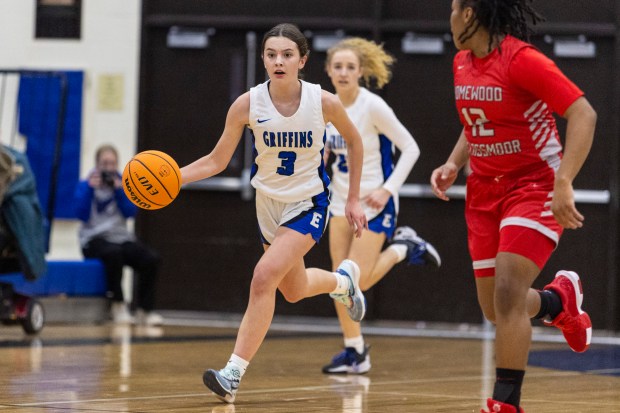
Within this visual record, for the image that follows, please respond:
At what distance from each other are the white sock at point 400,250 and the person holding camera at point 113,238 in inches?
115

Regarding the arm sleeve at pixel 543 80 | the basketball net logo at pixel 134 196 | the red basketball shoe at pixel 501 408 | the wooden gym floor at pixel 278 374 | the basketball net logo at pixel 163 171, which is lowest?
the wooden gym floor at pixel 278 374

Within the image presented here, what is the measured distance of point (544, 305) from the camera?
4.32 m

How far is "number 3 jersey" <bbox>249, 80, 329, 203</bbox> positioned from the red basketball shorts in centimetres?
79

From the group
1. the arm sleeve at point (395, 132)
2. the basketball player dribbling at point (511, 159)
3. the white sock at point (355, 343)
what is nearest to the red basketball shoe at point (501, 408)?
the basketball player dribbling at point (511, 159)

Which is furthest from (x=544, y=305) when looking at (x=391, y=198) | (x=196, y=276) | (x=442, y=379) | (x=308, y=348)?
(x=196, y=276)

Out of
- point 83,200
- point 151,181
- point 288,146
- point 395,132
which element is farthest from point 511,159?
point 83,200

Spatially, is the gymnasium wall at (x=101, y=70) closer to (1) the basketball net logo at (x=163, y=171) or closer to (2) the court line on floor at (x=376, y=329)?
(2) the court line on floor at (x=376, y=329)

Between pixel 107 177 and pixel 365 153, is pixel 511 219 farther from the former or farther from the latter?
pixel 107 177

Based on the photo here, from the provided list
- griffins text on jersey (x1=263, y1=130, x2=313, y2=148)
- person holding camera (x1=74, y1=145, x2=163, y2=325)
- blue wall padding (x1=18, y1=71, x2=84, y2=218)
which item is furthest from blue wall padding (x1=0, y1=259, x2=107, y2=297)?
griffins text on jersey (x1=263, y1=130, x2=313, y2=148)

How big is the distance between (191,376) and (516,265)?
7.33 ft

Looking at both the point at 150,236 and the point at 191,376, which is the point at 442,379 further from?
the point at 150,236

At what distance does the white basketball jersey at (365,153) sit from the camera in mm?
6031

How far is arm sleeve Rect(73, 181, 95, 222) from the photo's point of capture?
897 centimetres

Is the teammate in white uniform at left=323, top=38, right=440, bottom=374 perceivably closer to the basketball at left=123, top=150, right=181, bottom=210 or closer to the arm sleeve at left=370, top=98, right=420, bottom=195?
the arm sleeve at left=370, top=98, right=420, bottom=195
